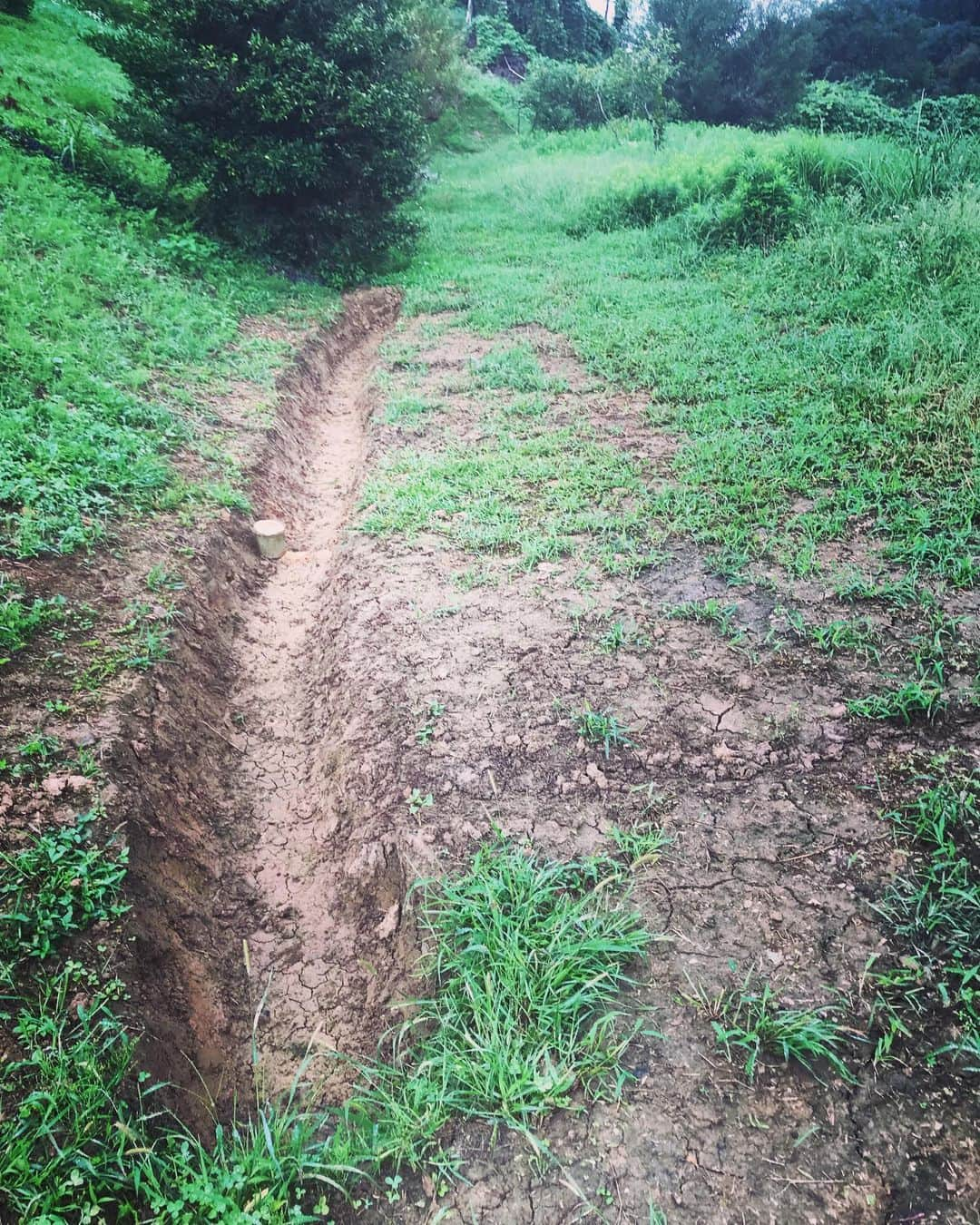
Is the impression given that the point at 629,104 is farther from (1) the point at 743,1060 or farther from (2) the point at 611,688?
(1) the point at 743,1060

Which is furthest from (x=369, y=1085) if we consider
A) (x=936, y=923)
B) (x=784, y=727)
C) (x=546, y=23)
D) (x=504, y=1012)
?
(x=546, y=23)

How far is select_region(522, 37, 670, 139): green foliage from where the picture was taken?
17500 millimetres

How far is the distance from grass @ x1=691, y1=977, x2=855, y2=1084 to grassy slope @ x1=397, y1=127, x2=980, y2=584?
254cm

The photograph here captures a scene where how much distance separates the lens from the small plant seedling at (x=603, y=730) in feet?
10.2

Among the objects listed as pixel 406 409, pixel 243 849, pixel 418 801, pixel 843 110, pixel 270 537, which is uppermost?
pixel 843 110

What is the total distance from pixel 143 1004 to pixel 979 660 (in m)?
3.97

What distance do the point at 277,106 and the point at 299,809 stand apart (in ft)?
28.4

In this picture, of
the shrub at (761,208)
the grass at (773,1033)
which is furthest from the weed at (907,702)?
the shrub at (761,208)

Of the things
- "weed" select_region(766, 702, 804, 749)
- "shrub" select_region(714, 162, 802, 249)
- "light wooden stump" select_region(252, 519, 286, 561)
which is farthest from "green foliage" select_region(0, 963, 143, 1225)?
"shrub" select_region(714, 162, 802, 249)

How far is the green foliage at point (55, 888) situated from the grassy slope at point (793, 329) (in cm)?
367

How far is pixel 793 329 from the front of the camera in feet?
21.3

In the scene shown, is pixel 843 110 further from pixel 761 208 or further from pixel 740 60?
pixel 761 208

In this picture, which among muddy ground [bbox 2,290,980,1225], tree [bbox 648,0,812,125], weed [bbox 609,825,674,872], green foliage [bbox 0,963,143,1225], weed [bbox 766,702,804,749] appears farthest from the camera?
tree [bbox 648,0,812,125]

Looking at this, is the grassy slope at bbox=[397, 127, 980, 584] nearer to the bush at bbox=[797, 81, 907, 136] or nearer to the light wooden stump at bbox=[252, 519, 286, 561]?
the light wooden stump at bbox=[252, 519, 286, 561]
